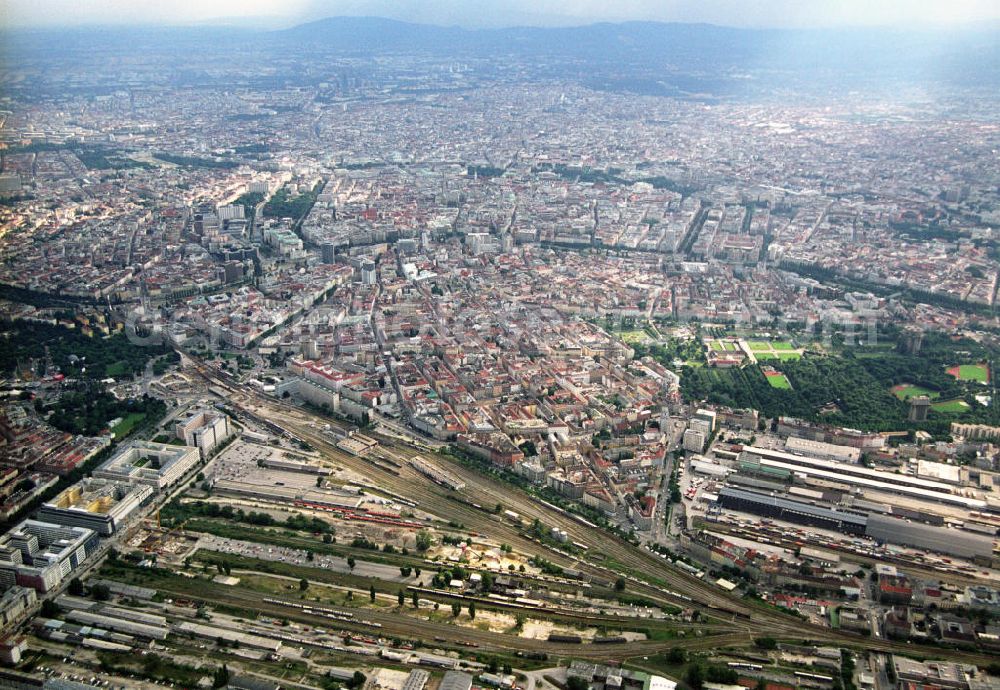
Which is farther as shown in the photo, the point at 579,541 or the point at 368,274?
the point at 368,274

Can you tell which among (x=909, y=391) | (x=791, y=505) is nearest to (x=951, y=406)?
(x=909, y=391)

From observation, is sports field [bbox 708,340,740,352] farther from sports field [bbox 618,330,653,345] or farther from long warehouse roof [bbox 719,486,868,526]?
long warehouse roof [bbox 719,486,868,526]

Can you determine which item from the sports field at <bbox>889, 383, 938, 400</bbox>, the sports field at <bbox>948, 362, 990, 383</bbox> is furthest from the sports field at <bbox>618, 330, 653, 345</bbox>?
the sports field at <bbox>948, 362, 990, 383</bbox>

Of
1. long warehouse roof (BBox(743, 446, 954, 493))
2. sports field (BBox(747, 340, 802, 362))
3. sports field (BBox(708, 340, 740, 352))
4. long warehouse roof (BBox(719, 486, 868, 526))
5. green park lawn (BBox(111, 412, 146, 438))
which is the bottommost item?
sports field (BBox(747, 340, 802, 362))

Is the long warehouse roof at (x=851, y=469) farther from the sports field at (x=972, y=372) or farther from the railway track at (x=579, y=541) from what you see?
the sports field at (x=972, y=372)

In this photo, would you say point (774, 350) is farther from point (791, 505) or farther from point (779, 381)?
point (791, 505)

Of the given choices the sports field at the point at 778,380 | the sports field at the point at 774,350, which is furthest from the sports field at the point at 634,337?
the sports field at the point at 778,380

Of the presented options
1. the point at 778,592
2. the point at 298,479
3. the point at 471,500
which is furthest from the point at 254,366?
the point at 778,592
